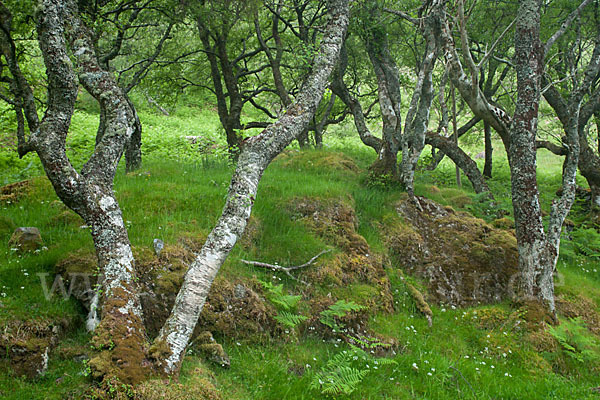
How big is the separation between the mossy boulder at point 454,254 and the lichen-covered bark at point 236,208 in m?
4.18

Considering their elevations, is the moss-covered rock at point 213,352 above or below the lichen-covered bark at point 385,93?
below

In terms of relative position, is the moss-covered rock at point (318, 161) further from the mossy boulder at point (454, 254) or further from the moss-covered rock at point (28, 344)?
the moss-covered rock at point (28, 344)

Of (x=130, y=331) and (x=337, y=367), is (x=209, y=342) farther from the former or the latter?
(x=337, y=367)

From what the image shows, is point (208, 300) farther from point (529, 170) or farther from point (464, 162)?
point (464, 162)

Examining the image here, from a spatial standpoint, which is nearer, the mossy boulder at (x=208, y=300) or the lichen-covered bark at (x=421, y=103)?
the mossy boulder at (x=208, y=300)

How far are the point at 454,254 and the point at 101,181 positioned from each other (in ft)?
23.3

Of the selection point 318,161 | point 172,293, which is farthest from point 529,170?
point 172,293

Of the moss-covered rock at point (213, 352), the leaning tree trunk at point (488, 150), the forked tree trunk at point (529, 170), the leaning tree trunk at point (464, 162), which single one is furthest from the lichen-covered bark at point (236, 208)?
the leaning tree trunk at point (488, 150)

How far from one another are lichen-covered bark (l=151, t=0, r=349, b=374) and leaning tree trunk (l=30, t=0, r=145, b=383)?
350 mm

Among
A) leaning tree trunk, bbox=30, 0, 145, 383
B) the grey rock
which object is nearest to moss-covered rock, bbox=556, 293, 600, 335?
the grey rock

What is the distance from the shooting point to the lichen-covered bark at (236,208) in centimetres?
462

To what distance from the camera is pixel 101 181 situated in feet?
16.6

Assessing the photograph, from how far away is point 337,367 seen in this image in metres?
5.43

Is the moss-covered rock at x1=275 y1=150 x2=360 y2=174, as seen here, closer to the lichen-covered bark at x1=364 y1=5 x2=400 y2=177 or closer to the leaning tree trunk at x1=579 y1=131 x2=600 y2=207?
the lichen-covered bark at x1=364 y1=5 x2=400 y2=177
